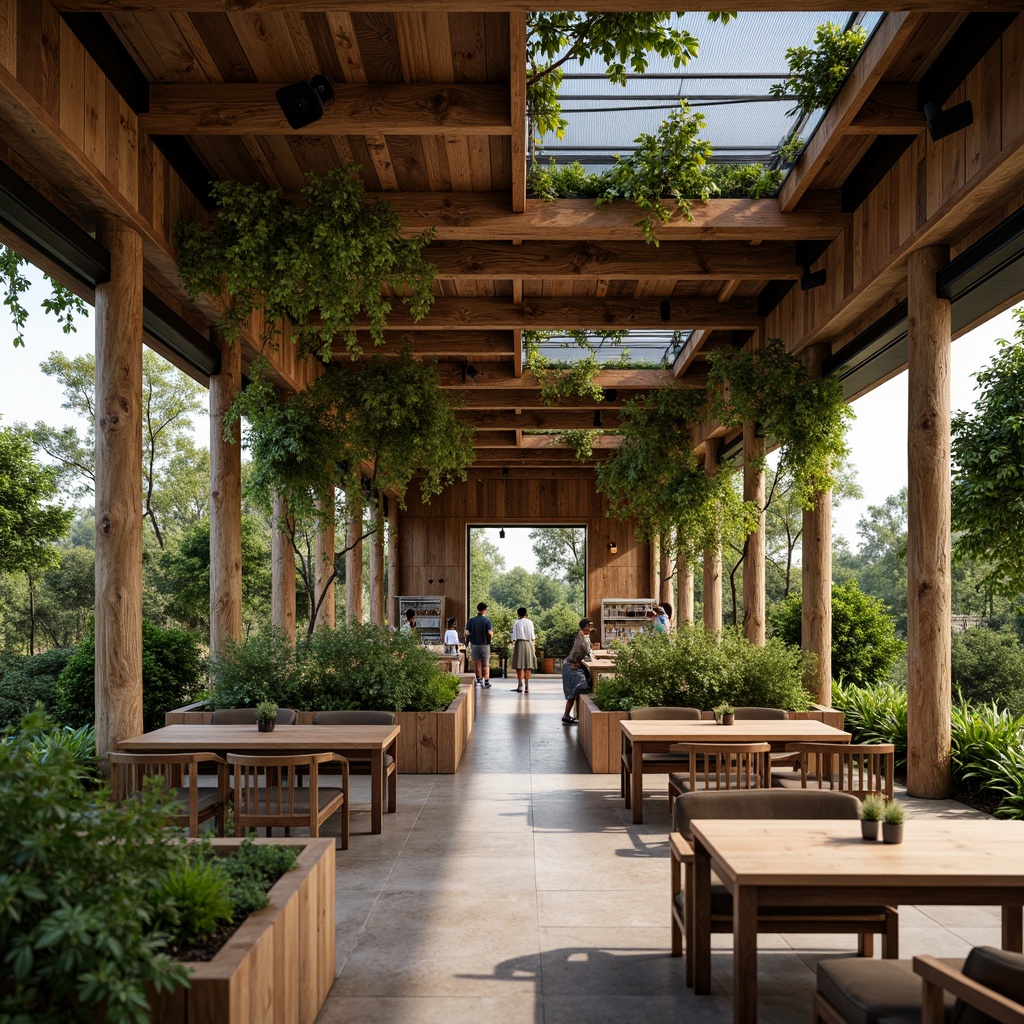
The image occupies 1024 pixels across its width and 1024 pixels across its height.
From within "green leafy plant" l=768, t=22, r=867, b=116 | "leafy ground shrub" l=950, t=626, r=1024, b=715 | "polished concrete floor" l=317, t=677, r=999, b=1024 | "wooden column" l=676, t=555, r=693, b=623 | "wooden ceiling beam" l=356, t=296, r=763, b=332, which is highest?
"green leafy plant" l=768, t=22, r=867, b=116

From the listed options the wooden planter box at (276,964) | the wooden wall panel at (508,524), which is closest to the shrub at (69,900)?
the wooden planter box at (276,964)

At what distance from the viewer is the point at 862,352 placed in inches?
345

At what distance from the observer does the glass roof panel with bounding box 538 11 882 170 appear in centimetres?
620

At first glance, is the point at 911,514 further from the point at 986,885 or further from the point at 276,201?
the point at 276,201

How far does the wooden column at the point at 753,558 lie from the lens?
439 inches

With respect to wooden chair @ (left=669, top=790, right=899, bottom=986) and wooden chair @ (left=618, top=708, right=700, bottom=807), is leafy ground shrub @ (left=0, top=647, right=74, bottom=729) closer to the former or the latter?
wooden chair @ (left=618, top=708, right=700, bottom=807)

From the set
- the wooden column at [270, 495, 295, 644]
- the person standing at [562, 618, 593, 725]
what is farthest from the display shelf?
the wooden column at [270, 495, 295, 644]

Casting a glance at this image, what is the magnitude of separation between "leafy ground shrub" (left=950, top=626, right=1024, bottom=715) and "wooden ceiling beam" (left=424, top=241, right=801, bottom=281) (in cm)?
1817

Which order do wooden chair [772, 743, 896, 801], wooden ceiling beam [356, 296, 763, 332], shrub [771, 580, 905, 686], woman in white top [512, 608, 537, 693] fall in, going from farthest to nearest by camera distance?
woman in white top [512, 608, 537, 693], shrub [771, 580, 905, 686], wooden ceiling beam [356, 296, 763, 332], wooden chair [772, 743, 896, 801]

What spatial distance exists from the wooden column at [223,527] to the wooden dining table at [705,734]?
3.88 m

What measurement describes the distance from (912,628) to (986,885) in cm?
440

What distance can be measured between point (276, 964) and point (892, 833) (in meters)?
2.15

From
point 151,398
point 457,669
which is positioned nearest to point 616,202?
point 457,669

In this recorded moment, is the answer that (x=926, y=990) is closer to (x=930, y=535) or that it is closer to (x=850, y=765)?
(x=850, y=765)
